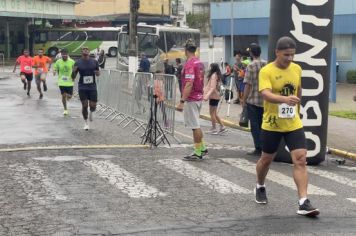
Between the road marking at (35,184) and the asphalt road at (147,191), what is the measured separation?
13 millimetres

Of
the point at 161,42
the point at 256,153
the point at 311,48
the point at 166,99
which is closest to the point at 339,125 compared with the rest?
the point at 166,99

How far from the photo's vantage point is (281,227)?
258 inches

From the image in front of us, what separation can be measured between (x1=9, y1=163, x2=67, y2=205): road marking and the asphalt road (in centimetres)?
1

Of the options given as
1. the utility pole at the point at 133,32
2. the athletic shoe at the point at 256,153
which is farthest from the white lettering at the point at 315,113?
the utility pole at the point at 133,32

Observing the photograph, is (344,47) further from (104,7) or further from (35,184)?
(104,7)

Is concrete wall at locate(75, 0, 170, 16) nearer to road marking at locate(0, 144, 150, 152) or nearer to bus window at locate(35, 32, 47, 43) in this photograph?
bus window at locate(35, 32, 47, 43)

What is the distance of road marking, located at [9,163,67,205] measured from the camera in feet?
25.6

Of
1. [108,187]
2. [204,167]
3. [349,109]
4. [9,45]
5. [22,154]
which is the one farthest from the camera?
[9,45]

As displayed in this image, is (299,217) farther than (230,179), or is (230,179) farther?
(230,179)

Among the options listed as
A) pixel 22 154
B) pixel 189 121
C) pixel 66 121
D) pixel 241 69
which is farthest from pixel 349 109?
pixel 22 154

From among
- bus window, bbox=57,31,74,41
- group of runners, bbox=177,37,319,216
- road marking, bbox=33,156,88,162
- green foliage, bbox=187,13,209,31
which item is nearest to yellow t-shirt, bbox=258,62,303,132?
group of runners, bbox=177,37,319,216

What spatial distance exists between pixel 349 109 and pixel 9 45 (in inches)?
1878

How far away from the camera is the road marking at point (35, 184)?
25.6 ft

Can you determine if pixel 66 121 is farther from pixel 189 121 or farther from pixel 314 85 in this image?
pixel 314 85
